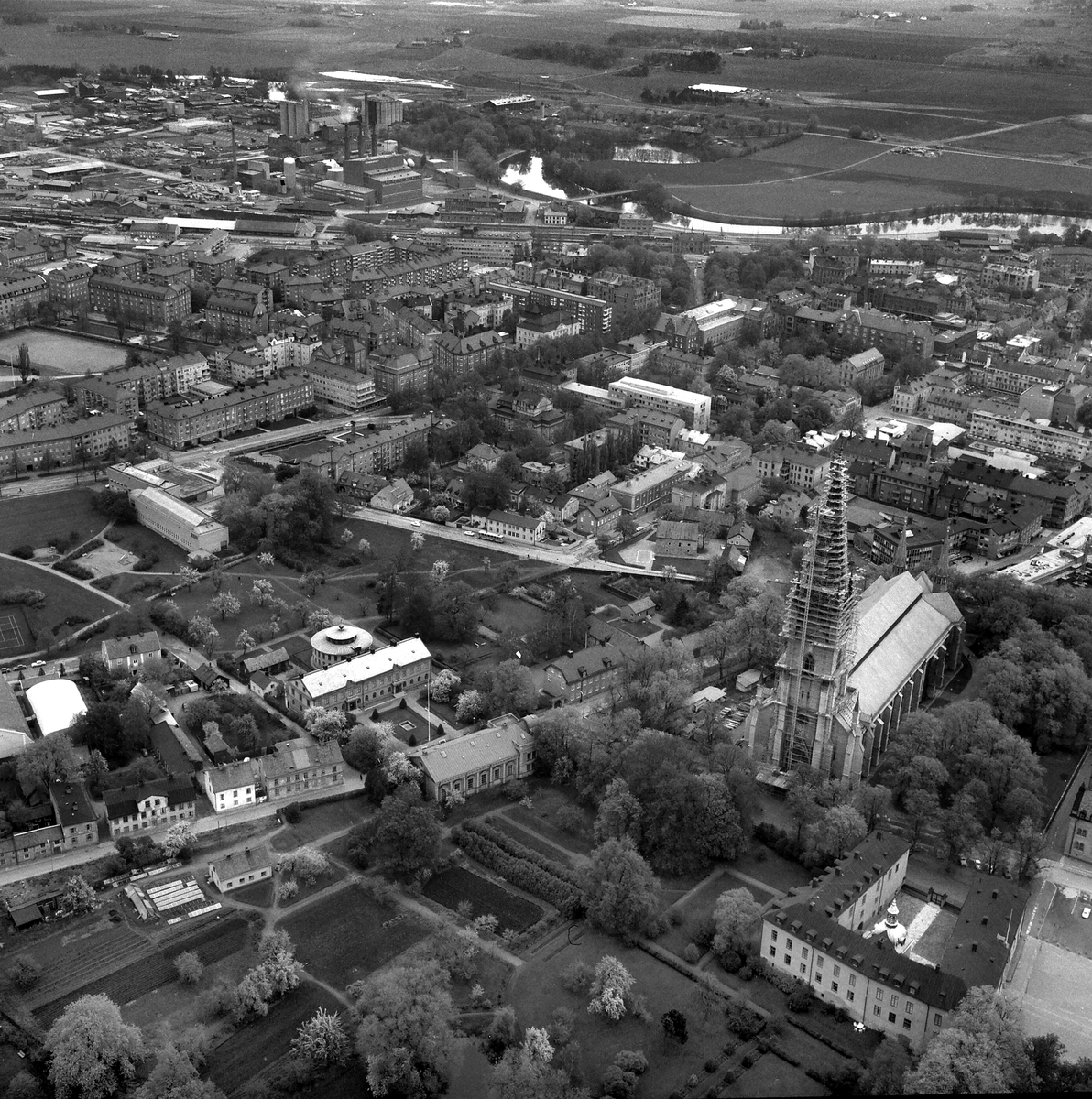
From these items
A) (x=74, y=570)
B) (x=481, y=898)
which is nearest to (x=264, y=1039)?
(x=481, y=898)

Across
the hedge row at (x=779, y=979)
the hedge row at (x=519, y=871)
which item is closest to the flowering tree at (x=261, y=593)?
the hedge row at (x=519, y=871)

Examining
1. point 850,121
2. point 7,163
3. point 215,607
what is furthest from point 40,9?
point 215,607

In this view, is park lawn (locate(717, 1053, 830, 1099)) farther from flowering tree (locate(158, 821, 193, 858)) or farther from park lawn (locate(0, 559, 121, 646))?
park lawn (locate(0, 559, 121, 646))

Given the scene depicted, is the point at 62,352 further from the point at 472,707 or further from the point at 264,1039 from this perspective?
the point at 264,1039

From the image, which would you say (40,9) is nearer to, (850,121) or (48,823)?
(850,121)

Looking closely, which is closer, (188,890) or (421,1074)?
(421,1074)
